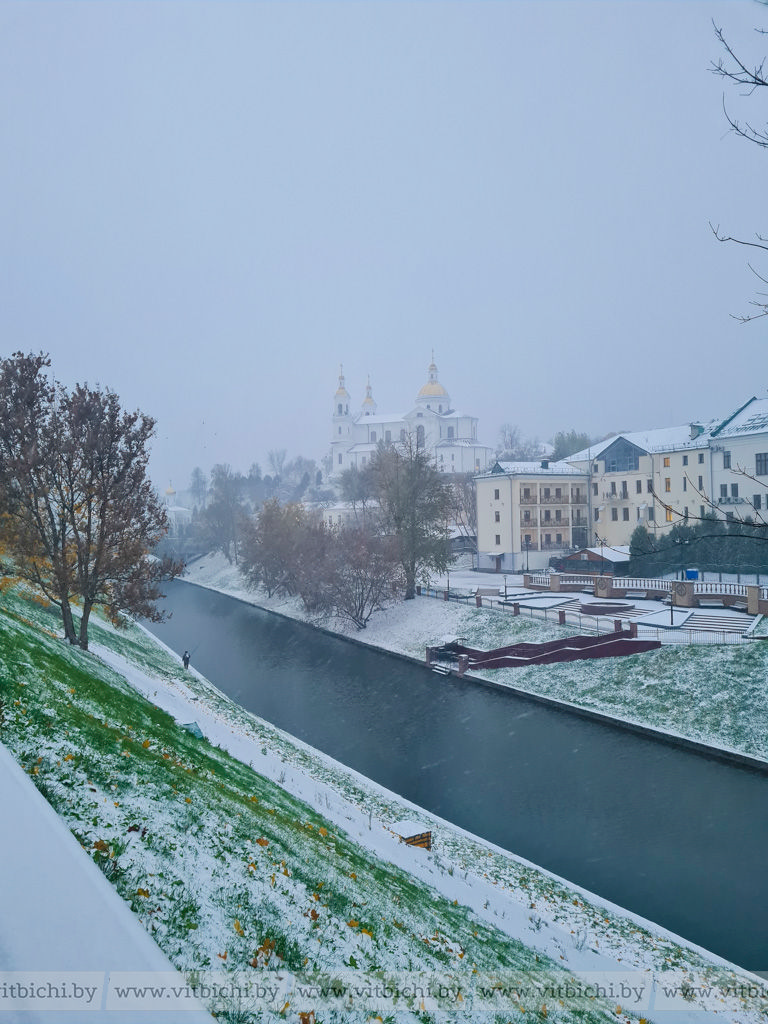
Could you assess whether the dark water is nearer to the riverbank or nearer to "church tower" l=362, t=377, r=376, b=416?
the riverbank

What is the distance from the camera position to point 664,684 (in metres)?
24.9

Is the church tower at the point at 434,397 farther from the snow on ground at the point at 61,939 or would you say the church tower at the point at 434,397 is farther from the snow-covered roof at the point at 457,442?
the snow on ground at the point at 61,939

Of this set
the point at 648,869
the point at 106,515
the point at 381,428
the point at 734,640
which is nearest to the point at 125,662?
the point at 106,515

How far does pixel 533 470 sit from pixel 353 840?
48280mm

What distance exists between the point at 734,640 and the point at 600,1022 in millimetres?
21617

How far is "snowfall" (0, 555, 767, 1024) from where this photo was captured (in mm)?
3793

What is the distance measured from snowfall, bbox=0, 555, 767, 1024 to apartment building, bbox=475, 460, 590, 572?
36007 millimetres

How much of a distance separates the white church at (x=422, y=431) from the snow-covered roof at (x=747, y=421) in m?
63.0

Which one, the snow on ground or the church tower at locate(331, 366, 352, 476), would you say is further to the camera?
the church tower at locate(331, 366, 352, 476)

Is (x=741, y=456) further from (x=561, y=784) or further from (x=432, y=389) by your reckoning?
(x=432, y=389)

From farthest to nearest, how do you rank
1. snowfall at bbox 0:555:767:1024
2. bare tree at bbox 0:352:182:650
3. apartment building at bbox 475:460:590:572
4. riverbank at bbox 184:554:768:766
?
apartment building at bbox 475:460:590:572 → riverbank at bbox 184:554:768:766 → bare tree at bbox 0:352:182:650 → snowfall at bbox 0:555:767:1024

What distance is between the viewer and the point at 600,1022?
25.1 ft

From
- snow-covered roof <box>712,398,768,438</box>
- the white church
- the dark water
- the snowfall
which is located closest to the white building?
snow-covered roof <box>712,398,768,438</box>

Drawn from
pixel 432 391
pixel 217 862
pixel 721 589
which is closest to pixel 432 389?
pixel 432 391
